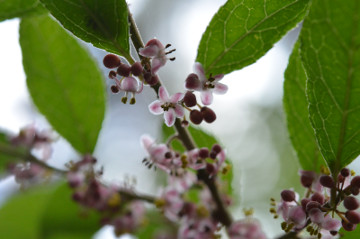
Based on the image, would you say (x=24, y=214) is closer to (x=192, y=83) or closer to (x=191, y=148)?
(x=191, y=148)

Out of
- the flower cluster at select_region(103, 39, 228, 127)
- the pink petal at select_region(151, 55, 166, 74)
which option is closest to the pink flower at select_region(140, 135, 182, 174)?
the flower cluster at select_region(103, 39, 228, 127)

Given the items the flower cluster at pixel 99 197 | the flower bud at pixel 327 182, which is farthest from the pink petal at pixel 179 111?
the flower cluster at pixel 99 197

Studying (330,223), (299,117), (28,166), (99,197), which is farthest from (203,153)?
(28,166)

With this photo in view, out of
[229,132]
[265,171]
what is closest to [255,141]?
[229,132]

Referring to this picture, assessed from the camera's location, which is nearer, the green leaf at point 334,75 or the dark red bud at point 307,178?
the green leaf at point 334,75

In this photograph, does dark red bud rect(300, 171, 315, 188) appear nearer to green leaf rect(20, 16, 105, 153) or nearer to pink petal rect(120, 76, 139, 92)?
pink petal rect(120, 76, 139, 92)

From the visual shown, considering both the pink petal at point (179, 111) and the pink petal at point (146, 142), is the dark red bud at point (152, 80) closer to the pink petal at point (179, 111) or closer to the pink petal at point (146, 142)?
the pink petal at point (179, 111)
